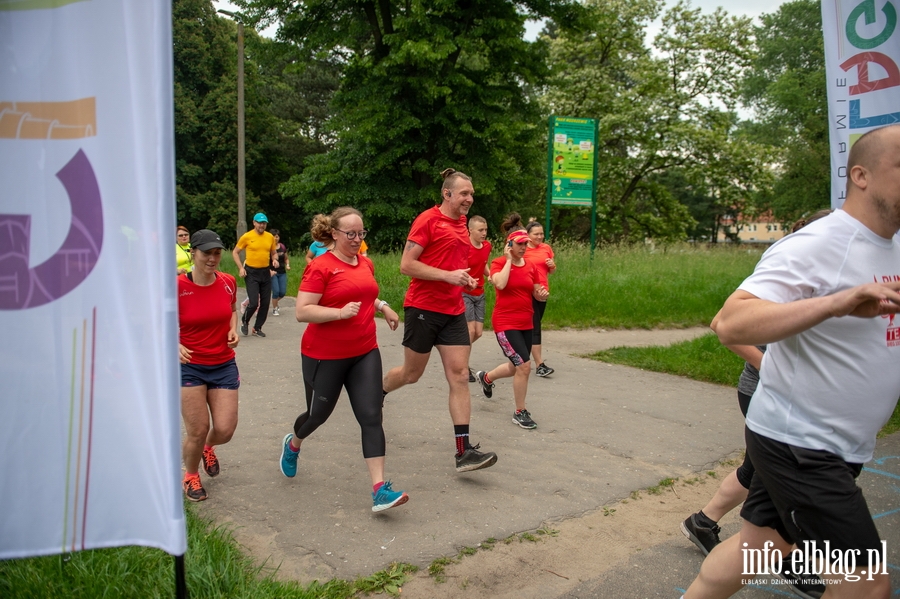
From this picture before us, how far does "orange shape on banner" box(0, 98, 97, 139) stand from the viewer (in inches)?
96.7

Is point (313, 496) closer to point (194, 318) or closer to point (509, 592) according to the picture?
point (194, 318)

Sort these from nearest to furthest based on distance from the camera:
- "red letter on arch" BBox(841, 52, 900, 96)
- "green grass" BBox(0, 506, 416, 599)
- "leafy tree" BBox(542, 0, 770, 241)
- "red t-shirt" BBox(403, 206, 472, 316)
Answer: "green grass" BBox(0, 506, 416, 599) → "red letter on arch" BBox(841, 52, 900, 96) → "red t-shirt" BBox(403, 206, 472, 316) → "leafy tree" BBox(542, 0, 770, 241)

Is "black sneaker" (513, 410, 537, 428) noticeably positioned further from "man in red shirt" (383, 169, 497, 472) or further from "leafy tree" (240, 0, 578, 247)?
"leafy tree" (240, 0, 578, 247)

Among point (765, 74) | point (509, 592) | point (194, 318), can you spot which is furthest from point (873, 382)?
point (765, 74)

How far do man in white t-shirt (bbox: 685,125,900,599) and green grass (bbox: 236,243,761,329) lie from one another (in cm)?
1056

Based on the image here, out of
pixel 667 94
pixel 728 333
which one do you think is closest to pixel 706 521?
pixel 728 333

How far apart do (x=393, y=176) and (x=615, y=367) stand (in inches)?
740

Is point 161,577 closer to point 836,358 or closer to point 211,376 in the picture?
point 211,376

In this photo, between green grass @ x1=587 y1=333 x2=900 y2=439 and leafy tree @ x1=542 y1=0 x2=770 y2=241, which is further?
leafy tree @ x1=542 y1=0 x2=770 y2=241

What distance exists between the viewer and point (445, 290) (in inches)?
213

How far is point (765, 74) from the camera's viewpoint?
5509 centimetres

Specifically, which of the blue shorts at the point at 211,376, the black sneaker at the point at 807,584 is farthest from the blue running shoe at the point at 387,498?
the black sneaker at the point at 807,584

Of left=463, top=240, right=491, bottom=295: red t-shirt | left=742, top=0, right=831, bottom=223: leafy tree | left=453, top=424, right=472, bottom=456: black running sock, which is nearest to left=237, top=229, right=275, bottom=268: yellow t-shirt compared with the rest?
left=463, top=240, right=491, bottom=295: red t-shirt

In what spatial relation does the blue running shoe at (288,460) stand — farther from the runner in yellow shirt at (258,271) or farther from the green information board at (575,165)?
the green information board at (575,165)
